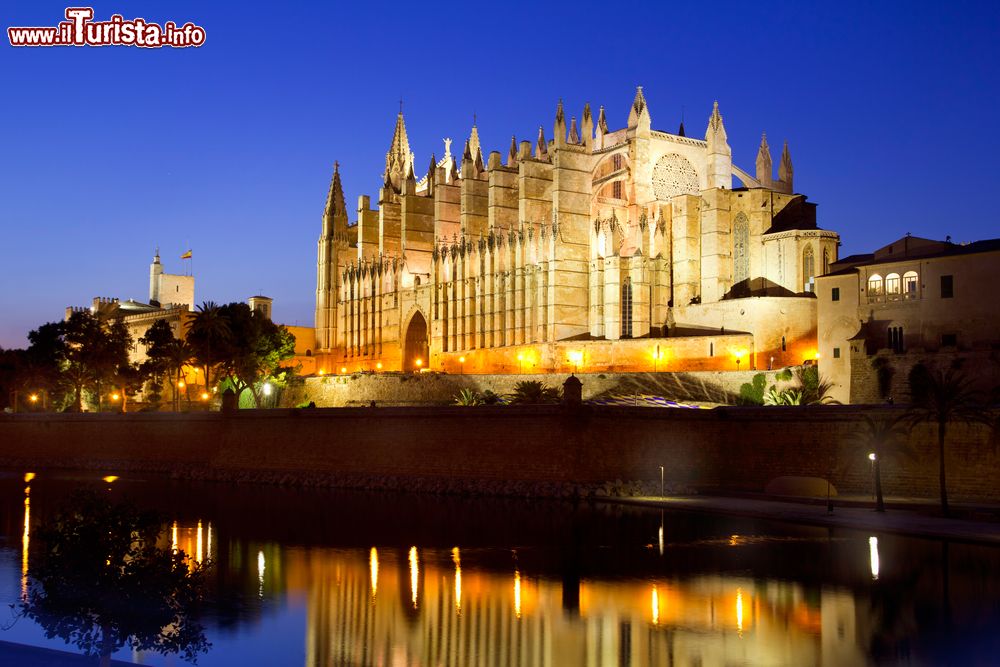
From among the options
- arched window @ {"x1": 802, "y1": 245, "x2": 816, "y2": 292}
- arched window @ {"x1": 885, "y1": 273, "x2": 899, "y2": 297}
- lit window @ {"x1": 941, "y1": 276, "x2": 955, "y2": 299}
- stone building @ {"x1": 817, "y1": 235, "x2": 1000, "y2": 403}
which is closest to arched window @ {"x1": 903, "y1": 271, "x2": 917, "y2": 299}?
stone building @ {"x1": 817, "y1": 235, "x2": 1000, "y2": 403}

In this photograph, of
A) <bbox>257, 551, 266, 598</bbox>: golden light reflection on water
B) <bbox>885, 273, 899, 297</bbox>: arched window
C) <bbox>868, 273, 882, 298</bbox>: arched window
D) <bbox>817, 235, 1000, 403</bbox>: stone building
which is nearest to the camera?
<bbox>257, 551, 266, 598</bbox>: golden light reflection on water

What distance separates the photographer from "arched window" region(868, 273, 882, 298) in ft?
135

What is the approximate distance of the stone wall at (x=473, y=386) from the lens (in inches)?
1777

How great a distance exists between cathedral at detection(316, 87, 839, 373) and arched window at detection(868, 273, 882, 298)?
6.24 meters

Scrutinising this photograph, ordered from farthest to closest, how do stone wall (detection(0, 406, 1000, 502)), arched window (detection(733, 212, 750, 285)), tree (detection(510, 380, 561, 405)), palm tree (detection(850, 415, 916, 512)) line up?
1. arched window (detection(733, 212, 750, 285))
2. tree (detection(510, 380, 561, 405))
3. stone wall (detection(0, 406, 1000, 502))
4. palm tree (detection(850, 415, 916, 512))

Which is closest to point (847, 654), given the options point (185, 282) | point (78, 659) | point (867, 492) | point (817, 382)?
point (78, 659)

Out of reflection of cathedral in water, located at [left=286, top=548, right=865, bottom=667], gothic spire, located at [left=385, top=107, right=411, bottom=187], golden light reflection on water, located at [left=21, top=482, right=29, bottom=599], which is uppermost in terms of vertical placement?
→ gothic spire, located at [left=385, top=107, right=411, bottom=187]

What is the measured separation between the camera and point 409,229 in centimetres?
6812

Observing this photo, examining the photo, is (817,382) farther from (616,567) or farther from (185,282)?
(185,282)

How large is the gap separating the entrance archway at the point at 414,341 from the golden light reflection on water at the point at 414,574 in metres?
41.0

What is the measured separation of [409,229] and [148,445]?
2439cm

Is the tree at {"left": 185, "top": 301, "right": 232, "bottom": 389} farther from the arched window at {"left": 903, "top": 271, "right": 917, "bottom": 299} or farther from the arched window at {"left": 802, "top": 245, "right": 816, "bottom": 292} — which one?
the arched window at {"left": 903, "top": 271, "right": 917, "bottom": 299}

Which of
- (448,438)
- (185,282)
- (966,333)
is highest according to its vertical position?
(185,282)

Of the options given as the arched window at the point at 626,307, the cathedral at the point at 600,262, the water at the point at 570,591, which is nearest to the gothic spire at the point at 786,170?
the cathedral at the point at 600,262
